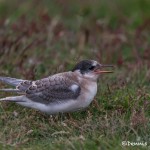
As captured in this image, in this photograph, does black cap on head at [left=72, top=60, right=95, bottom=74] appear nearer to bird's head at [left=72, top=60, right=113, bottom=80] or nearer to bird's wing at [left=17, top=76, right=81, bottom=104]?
bird's head at [left=72, top=60, right=113, bottom=80]

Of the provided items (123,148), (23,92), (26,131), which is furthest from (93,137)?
(23,92)

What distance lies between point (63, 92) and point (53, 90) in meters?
0.14

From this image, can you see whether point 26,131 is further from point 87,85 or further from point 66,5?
point 66,5

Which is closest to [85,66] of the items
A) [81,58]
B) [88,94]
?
[88,94]

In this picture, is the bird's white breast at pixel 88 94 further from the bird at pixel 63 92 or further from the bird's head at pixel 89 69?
the bird's head at pixel 89 69

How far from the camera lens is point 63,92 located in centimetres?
748

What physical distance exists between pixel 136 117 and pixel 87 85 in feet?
Answer: 2.49

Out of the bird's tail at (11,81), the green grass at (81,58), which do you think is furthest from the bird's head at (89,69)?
the bird's tail at (11,81)

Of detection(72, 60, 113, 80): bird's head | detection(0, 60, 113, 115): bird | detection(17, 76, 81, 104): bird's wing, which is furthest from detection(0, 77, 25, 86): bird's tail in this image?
detection(72, 60, 113, 80): bird's head

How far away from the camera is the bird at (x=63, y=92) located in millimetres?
7379

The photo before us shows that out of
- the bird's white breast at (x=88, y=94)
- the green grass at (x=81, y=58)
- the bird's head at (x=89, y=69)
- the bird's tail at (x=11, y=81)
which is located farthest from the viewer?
the bird's tail at (x=11, y=81)

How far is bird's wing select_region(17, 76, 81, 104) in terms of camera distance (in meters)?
7.43

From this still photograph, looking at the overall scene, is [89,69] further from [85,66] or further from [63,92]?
[63,92]

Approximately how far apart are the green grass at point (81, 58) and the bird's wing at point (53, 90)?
0.76 ft
